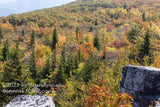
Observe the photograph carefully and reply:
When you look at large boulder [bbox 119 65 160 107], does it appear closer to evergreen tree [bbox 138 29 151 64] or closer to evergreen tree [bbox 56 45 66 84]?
evergreen tree [bbox 138 29 151 64]

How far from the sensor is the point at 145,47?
1784 cm

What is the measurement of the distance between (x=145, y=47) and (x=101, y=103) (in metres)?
15.0

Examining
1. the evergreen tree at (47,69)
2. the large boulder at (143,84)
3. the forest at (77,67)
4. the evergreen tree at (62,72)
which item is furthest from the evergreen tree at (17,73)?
the evergreen tree at (47,69)

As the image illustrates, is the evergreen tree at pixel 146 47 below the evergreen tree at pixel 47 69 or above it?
above

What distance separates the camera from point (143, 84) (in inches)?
216

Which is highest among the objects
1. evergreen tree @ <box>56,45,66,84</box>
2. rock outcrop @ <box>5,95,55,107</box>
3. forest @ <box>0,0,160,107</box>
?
rock outcrop @ <box>5,95,55,107</box>

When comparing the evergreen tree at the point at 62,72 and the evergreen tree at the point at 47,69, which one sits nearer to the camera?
the evergreen tree at the point at 62,72

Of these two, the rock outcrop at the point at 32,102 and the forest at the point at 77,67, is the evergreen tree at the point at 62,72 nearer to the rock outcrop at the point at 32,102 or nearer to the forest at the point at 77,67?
the forest at the point at 77,67

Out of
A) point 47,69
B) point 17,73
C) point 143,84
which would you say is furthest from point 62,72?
point 143,84

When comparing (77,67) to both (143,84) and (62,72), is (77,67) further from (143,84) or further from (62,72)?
(143,84)

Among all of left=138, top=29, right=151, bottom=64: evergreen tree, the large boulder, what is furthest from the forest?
the large boulder

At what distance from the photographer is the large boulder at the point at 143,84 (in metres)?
5.31

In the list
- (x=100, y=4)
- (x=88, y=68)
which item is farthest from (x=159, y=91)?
(x=100, y=4)

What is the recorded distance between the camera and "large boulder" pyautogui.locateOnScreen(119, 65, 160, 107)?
209 inches
